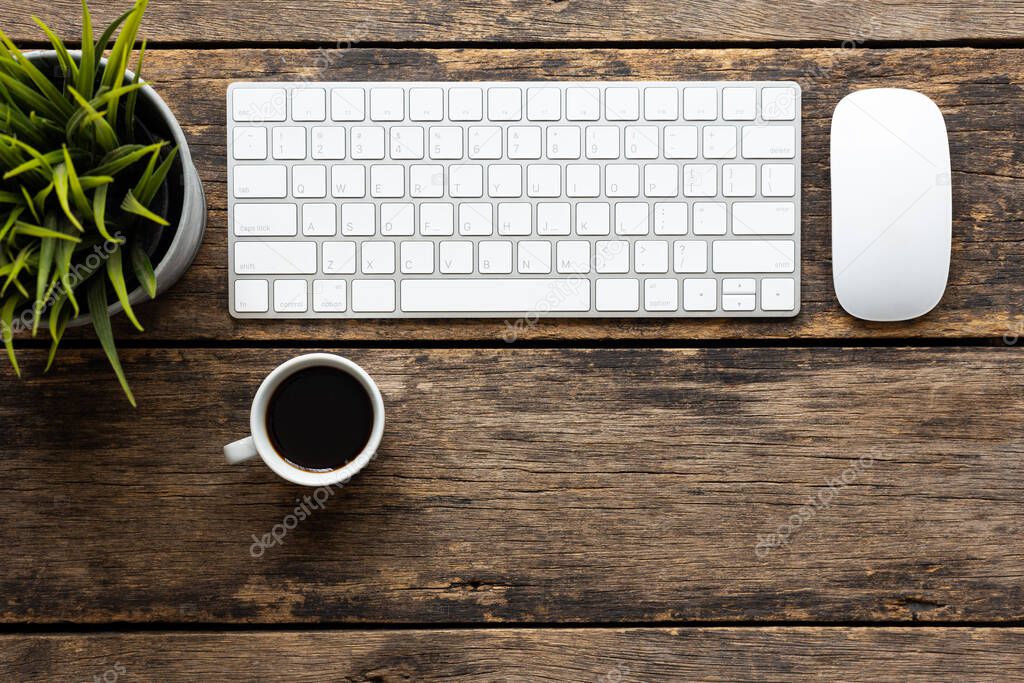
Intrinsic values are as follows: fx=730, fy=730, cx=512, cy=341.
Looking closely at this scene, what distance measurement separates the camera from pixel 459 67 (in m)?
0.65

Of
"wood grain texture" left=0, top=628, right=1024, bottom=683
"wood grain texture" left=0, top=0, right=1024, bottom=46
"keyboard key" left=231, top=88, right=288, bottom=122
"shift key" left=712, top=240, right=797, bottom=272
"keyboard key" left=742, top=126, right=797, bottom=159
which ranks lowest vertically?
"wood grain texture" left=0, top=628, right=1024, bottom=683

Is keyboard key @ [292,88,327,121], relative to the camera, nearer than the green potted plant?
No

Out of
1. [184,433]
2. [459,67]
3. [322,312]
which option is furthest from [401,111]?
[184,433]

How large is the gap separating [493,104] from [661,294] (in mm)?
216

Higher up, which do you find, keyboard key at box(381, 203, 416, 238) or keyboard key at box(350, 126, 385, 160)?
keyboard key at box(350, 126, 385, 160)

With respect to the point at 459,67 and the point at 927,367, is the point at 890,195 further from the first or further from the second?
the point at 459,67

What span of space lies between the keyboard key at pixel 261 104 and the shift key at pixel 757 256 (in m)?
0.39

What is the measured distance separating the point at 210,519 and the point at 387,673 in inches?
8.0

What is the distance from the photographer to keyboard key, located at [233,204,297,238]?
61 centimetres

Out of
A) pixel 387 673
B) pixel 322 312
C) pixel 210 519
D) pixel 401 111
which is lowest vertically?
pixel 387 673

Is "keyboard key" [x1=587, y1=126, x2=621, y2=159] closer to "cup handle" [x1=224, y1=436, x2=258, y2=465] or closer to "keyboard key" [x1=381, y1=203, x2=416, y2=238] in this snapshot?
"keyboard key" [x1=381, y1=203, x2=416, y2=238]

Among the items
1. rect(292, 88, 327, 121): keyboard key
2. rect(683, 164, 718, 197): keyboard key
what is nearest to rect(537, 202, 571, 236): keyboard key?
rect(683, 164, 718, 197): keyboard key

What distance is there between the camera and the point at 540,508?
2.08 ft

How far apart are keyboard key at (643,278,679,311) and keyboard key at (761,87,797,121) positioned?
0.54ft
